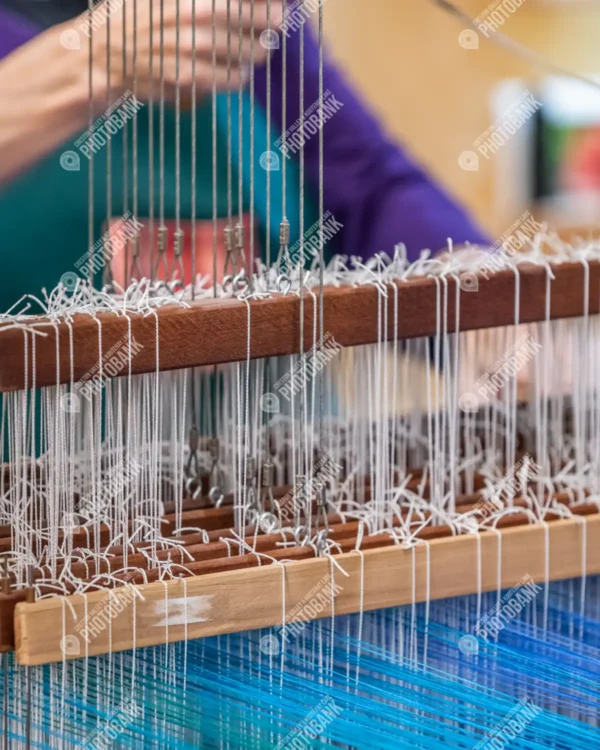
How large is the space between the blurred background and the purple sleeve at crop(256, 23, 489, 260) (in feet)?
1.30

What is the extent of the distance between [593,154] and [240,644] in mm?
2385

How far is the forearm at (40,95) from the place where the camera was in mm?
1901

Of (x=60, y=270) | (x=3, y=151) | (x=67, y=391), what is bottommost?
(x=67, y=391)

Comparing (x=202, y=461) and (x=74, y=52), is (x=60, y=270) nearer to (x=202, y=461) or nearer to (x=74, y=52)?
(x=74, y=52)

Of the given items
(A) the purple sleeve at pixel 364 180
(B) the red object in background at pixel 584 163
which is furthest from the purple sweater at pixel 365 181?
(B) the red object in background at pixel 584 163

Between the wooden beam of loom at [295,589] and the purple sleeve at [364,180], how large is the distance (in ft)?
3.03

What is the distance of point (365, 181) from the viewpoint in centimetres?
238

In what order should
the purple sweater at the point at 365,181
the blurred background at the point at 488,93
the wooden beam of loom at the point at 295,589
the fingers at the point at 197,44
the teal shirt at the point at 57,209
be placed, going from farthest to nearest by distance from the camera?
the blurred background at the point at 488,93 < the purple sweater at the point at 365,181 < the teal shirt at the point at 57,209 < the fingers at the point at 197,44 < the wooden beam of loom at the point at 295,589

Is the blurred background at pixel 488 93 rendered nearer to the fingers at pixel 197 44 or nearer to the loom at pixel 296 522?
the fingers at pixel 197 44

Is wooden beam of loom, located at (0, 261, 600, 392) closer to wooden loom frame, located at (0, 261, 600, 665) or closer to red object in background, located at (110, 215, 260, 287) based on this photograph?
wooden loom frame, located at (0, 261, 600, 665)

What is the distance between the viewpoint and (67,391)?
1230 millimetres

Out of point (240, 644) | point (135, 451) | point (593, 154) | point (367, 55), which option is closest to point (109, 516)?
point (135, 451)

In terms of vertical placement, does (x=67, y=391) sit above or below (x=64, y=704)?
above

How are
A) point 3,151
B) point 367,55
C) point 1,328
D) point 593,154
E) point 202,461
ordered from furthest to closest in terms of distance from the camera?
point 593,154 < point 367,55 < point 3,151 < point 202,461 < point 1,328
